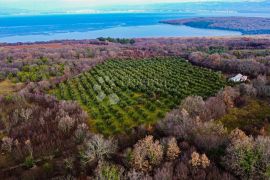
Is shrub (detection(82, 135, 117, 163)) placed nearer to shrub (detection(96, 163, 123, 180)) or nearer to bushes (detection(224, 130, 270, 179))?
shrub (detection(96, 163, 123, 180))

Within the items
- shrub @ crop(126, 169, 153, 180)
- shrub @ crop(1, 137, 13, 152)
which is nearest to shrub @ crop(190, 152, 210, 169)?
shrub @ crop(126, 169, 153, 180)

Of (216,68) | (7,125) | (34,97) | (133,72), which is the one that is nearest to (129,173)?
(7,125)

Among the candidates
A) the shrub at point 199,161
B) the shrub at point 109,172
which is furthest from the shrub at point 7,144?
the shrub at point 199,161

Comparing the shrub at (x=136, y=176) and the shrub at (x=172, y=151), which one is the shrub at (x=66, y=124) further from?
the shrub at (x=136, y=176)

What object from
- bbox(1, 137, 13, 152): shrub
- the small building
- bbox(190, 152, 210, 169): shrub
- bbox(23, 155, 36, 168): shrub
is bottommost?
bbox(23, 155, 36, 168): shrub

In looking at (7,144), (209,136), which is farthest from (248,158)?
(7,144)

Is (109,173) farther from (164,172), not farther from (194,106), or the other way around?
(194,106)
